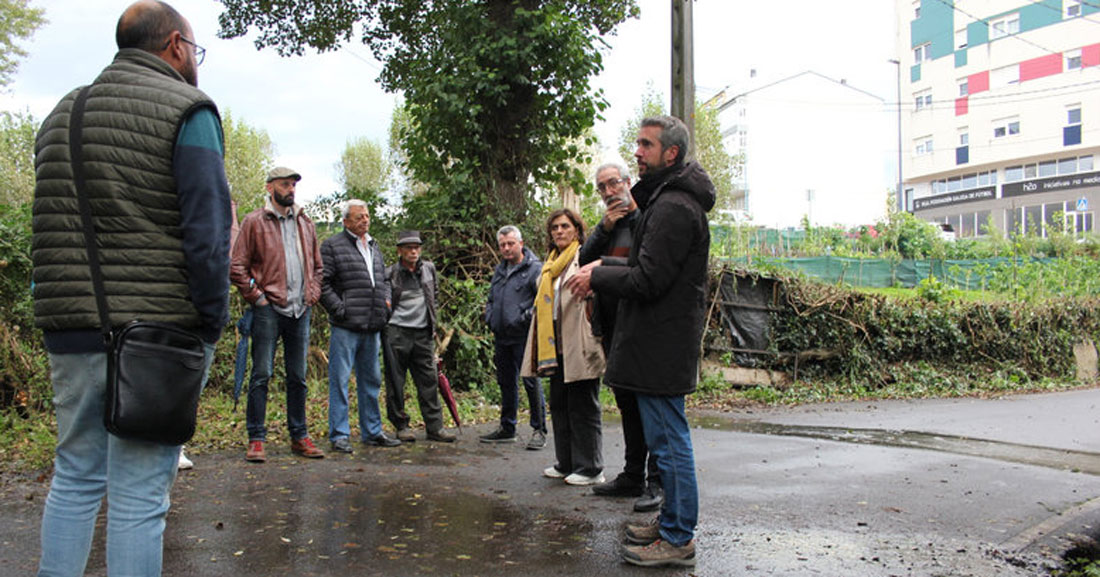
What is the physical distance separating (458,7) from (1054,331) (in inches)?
509

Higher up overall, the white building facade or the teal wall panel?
the teal wall panel

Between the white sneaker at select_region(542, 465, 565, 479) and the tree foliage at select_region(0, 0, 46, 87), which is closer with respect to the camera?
the white sneaker at select_region(542, 465, 565, 479)

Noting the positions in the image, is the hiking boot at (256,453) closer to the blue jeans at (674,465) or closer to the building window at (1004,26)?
the blue jeans at (674,465)

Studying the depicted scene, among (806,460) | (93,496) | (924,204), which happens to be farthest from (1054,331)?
(924,204)

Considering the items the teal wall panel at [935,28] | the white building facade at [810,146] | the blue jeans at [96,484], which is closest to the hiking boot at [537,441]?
the blue jeans at [96,484]

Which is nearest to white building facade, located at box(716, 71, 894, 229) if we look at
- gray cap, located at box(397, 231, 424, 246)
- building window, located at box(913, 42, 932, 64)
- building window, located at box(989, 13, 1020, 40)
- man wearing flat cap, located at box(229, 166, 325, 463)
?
building window, located at box(913, 42, 932, 64)

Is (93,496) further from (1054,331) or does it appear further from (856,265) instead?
(856,265)

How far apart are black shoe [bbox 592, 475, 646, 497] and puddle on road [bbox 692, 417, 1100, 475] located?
3.53 metres

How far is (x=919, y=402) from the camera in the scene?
40.0 ft

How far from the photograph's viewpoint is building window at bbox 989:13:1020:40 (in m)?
53.6

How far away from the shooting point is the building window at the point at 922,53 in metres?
60.8

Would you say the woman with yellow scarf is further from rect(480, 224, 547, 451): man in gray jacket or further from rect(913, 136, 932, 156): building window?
rect(913, 136, 932, 156): building window

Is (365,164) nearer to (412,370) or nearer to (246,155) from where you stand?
(246,155)

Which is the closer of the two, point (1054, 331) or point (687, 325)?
point (687, 325)
